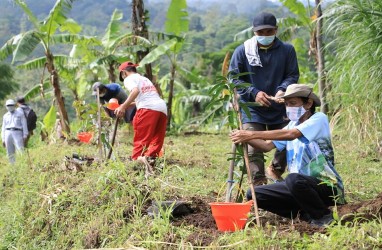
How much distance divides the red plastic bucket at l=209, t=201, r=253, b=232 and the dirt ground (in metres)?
0.07

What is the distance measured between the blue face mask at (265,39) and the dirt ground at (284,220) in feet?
5.22

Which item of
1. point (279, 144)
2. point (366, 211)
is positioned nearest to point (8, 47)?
point (279, 144)

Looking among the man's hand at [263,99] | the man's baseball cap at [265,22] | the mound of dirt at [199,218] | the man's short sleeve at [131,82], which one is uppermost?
the man's baseball cap at [265,22]

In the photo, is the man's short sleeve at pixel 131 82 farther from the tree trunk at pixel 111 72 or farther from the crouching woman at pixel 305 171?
the tree trunk at pixel 111 72

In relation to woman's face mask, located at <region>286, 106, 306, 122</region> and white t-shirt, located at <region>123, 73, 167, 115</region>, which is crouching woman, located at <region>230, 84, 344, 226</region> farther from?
white t-shirt, located at <region>123, 73, 167, 115</region>

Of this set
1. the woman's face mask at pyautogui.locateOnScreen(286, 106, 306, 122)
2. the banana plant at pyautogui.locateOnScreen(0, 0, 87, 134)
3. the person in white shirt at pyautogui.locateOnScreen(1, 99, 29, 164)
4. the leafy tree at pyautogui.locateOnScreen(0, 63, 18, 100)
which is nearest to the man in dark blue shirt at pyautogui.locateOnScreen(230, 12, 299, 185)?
the woman's face mask at pyautogui.locateOnScreen(286, 106, 306, 122)

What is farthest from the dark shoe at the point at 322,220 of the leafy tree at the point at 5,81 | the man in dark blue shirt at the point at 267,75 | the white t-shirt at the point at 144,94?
the leafy tree at the point at 5,81

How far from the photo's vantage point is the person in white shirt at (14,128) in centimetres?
1143

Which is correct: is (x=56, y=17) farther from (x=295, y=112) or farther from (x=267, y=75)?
(x=295, y=112)

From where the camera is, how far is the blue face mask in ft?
17.6

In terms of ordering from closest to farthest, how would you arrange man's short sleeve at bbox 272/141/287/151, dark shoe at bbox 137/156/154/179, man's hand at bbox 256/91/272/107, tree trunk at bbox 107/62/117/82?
man's short sleeve at bbox 272/141/287/151, man's hand at bbox 256/91/272/107, dark shoe at bbox 137/156/154/179, tree trunk at bbox 107/62/117/82

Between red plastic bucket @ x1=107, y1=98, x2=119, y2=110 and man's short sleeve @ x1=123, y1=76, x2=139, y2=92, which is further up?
man's short sleeve @ x1=123, y1=76, x2=139, y2=92

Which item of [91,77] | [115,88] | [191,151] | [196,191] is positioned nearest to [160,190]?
[196,191]

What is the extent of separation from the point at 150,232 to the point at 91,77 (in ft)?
48.1
